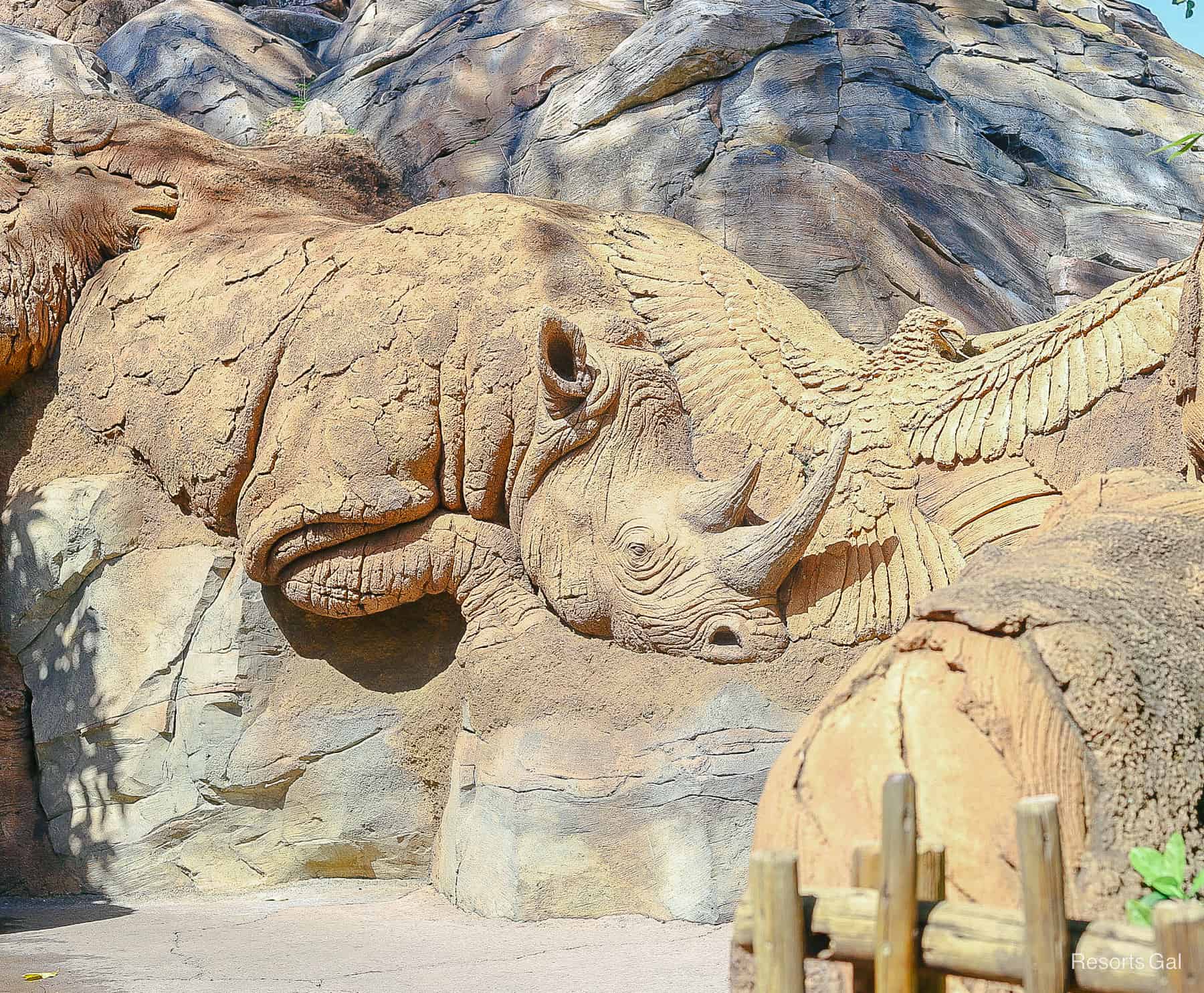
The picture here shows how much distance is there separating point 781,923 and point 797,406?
358 centimetres

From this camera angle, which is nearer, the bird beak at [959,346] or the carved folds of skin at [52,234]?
the bird beak at [959,346]

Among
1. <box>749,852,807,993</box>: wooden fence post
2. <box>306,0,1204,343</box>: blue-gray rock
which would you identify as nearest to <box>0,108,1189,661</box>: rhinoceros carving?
<box>306,0,1204,343</box>: blue-gray rock

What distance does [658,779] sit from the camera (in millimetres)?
4844

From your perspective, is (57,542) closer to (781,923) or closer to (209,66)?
(781,923)

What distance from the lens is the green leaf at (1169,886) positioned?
2.37 metres

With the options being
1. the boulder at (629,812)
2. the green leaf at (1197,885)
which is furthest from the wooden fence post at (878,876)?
the boulder at (629,812)

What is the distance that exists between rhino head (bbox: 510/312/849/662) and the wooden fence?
2.62m

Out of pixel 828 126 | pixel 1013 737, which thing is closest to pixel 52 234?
pixel 828 126

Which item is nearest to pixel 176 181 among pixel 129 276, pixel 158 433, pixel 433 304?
pixel 129 276

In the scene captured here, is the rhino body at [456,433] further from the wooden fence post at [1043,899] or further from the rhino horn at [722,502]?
the wooden fence post at [1043,899]

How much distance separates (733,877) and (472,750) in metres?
1.20

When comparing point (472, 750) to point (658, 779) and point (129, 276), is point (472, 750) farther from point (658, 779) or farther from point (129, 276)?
point (129, 276)

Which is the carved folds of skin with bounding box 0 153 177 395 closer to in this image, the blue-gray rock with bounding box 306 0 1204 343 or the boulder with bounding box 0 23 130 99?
the boulder with bounding box 0 23 130 99

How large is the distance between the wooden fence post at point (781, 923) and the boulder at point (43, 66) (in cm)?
805
